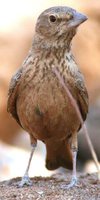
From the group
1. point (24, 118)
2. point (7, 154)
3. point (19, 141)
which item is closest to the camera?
point (24, 118)

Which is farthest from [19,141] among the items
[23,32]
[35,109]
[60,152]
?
[35,109]

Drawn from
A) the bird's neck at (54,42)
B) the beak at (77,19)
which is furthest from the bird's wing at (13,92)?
the beak at (77,19)

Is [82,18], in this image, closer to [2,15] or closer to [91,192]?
[91,192]

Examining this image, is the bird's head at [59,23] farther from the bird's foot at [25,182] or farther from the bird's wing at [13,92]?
the bird's foot at [25,182]

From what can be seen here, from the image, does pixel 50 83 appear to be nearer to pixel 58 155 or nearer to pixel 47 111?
pixel 47 111

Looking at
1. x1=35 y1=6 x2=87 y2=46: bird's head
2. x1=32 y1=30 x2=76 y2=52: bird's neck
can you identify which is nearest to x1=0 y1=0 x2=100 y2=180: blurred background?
x1=32 y1=30 x2=76 y2=52: bird's neck
